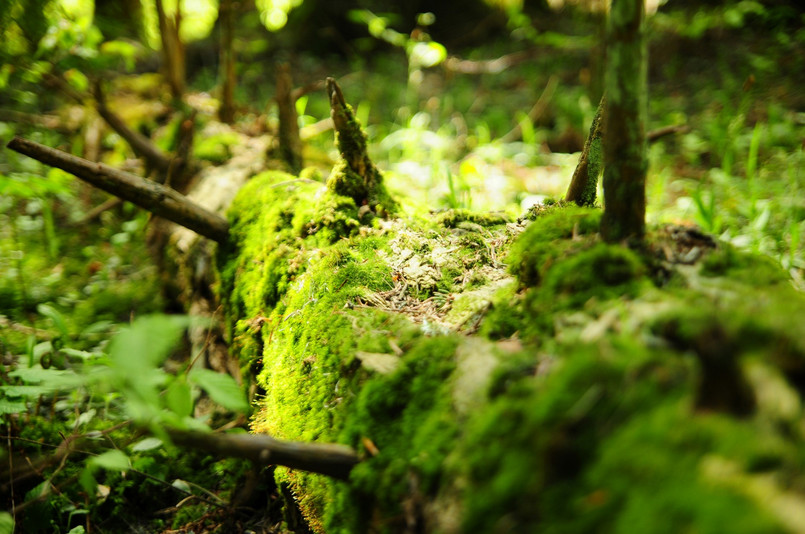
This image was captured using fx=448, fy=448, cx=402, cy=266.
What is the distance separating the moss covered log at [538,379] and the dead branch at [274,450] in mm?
55

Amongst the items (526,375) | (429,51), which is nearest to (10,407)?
(526,375)

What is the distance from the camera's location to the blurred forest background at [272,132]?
225 cm

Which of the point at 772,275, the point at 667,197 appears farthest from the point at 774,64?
the point at 772,275

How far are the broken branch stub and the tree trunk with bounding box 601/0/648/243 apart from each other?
1417 millimetres

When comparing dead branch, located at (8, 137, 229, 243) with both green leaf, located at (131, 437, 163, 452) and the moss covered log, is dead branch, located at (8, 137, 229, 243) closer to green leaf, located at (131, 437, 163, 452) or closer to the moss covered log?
the moss covered log

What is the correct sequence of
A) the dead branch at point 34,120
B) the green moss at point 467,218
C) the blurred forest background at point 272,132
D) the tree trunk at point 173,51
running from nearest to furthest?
the blurred forest background at point 272,132, the green moss at point 467,218, the tree trunk at point 173,51, the dead branch at point 34,120

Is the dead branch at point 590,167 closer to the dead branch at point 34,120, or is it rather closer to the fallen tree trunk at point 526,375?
the fallen tree trunk at point 526,375

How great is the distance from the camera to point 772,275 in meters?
1.28

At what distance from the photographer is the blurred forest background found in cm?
225

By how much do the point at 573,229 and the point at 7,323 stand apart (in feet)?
12.1

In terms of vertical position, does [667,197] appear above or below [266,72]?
below

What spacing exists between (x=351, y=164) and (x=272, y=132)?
238cm

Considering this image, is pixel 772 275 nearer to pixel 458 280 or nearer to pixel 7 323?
pixel 458 280

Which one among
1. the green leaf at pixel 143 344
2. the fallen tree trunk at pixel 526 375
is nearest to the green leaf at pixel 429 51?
the fallen tree trunk at pixel 526 375
